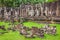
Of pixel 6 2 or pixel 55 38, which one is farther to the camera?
pixel 6 2

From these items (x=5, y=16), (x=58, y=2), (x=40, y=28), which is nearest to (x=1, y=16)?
(x=5, y=16)

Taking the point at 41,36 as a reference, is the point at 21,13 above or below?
above

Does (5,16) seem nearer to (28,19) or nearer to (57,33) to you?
(28,19)

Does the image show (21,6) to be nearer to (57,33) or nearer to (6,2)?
(6,2)

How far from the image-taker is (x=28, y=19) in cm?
443

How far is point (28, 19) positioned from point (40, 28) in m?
0.28

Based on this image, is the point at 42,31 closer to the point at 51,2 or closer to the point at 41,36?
the point at 41,36

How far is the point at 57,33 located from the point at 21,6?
0.84m

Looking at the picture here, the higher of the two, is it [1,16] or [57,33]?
[1,16]

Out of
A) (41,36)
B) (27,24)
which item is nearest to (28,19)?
(27,24)

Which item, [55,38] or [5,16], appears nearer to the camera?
[55,38]

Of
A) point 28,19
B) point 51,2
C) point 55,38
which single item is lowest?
point 55,38

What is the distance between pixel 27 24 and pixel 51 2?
0.59m

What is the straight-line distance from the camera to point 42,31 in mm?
4309
